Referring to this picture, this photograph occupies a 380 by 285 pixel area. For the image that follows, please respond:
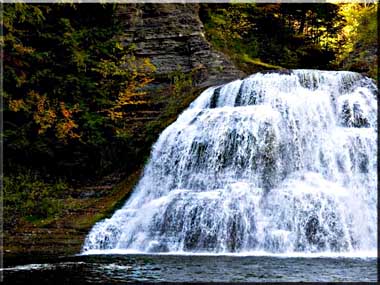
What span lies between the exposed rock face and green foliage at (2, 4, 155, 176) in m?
1.88

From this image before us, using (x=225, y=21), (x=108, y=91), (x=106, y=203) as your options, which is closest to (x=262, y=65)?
(x=225, y=21)

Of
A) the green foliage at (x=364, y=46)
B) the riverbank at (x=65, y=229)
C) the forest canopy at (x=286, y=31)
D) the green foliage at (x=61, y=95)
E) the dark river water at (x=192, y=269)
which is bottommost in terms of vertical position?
the dark river water at (x=192, y=269)

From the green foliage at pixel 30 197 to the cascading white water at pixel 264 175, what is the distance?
1797 millimetres

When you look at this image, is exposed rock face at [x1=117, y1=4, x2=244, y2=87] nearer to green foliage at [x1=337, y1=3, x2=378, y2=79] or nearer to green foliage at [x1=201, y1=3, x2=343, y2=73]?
green foliage at [x1=201, y1=3, x2=343, y2=73]

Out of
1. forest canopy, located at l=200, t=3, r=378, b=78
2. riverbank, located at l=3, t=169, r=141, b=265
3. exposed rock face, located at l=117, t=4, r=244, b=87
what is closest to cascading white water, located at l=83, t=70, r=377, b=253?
riverbank, located at l=3, t=169, r=141, b=265

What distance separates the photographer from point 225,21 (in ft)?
73.2

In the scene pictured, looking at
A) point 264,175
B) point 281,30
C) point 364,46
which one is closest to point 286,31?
point 281,30

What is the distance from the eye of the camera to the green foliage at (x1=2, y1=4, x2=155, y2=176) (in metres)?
14.7

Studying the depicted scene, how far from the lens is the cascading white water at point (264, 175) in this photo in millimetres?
10344

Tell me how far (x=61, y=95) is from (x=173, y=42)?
4997mm

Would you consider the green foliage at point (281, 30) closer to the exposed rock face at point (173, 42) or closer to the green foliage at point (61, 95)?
the exposed rock face at point (173, 42)

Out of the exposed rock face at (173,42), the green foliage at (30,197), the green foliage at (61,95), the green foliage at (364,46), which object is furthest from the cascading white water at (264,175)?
the exposed rock face at (173,42)

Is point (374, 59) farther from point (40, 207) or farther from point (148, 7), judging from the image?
point (40, 207)

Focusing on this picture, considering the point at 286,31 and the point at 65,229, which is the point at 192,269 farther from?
the point at 286,31
